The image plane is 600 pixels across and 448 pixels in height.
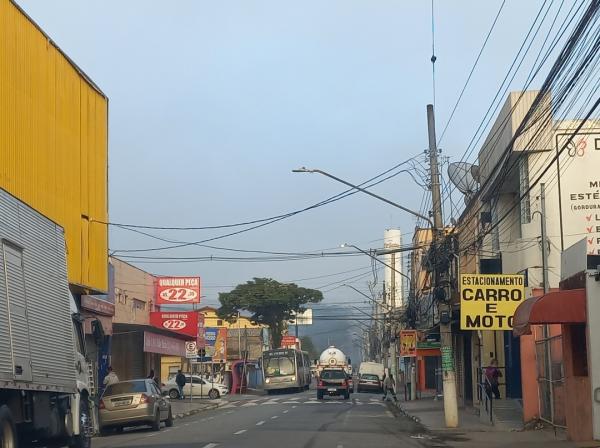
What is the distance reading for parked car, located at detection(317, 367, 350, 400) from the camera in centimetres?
5100

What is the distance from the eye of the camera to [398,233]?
96.7 meters

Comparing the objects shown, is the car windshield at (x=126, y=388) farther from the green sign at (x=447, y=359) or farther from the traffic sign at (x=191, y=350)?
the traffic sign at (x=191, y=350)

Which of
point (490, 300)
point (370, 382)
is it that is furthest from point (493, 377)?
point (370, 382)

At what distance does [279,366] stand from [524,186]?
3849 cm

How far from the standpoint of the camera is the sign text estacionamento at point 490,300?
72.9ft

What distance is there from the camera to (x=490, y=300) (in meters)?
22.4

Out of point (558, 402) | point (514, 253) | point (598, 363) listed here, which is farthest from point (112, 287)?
point (598, 363)

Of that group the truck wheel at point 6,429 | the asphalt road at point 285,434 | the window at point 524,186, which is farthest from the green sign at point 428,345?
the truck wheel at point 6,429

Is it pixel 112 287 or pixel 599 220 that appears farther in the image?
pixel 112 287

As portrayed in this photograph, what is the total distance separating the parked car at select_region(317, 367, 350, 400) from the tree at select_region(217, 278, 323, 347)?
3303 centimetres

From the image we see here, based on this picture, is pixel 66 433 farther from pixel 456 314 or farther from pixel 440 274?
pixel 456 314

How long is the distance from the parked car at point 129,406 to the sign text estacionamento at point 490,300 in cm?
916

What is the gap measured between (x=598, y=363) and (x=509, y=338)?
15871mm

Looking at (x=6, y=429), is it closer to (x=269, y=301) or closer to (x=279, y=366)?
(x=279, y=366)
